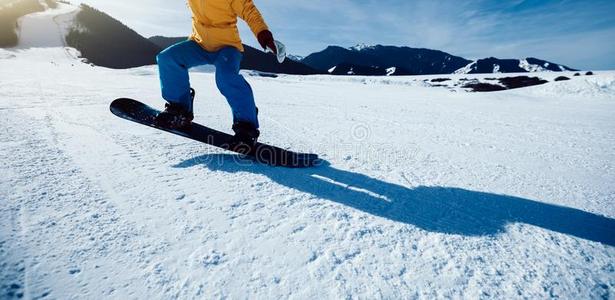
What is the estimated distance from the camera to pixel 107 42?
61625 mm

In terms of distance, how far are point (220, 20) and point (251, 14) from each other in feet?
0.95

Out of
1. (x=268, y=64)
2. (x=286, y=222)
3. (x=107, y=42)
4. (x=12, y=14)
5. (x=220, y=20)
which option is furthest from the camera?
(x=268, y=64)

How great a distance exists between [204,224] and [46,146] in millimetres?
1765

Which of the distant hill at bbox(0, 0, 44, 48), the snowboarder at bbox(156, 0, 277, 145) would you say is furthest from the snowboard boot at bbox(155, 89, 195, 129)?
the distant hill at bbox(0, 0, 44, 48)

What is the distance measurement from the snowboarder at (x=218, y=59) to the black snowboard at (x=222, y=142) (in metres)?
0.09

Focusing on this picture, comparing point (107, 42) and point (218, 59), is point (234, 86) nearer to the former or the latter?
point (218, 59)

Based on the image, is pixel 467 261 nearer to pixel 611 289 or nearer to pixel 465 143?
pixel 611 289

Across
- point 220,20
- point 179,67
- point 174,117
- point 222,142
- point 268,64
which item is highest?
point 268,64

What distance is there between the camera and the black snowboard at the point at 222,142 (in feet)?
8.58

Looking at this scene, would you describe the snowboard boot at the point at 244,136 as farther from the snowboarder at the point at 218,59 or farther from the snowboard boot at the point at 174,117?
the snowboard boot at the point at 174,117

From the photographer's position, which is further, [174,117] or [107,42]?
[107,42]

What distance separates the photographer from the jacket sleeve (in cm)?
283

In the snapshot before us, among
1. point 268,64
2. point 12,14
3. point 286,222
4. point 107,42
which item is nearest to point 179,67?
point 286,222

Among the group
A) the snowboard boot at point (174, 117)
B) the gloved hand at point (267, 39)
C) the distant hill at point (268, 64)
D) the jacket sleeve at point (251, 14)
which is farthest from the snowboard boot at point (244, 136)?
the distant hill at point (268, 64)
